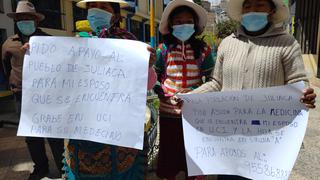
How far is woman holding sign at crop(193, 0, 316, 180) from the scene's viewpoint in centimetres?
203

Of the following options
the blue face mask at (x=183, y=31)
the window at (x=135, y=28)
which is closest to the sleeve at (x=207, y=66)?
the blue face mask at (x=183, y=31)

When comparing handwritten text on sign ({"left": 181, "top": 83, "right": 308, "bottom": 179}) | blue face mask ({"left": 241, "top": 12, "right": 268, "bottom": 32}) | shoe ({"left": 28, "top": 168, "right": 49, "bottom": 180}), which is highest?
blue face mask ({"left": 241, "top": 12, "right": 268, "bottom": 32})

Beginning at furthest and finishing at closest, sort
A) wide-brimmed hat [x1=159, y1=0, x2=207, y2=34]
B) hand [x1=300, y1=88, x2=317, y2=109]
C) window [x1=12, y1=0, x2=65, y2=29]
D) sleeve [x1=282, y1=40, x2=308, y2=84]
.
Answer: window [x1=12, y1=0, x2=65, y2=29] → wide-brimmed hat [x1=159, y1=0, x2=207, y2=34] → sleeve [x1=282, y1=40, x2=308, y2=84] → hand [x1=300, y1=88, x2=317, y2=109]

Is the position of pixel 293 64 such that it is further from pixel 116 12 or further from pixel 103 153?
pixel 103 153

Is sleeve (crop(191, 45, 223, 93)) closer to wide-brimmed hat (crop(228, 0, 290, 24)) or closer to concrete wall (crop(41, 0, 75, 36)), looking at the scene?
wide-brimmed hat (crop(228, 0, 290, 24))

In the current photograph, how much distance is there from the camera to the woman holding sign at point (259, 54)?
203 cm

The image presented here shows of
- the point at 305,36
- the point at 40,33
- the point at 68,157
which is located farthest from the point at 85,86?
the point at 305,36

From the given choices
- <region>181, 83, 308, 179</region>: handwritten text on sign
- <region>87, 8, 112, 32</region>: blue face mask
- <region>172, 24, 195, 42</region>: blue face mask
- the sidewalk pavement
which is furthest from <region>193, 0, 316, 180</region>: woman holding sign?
the sidewalk pavement

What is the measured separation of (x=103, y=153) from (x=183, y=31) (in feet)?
3.53

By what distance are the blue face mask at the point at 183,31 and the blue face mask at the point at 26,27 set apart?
1572 millimetres

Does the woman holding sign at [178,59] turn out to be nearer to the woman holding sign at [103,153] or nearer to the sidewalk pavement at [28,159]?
the woman holding sign at [103,153]

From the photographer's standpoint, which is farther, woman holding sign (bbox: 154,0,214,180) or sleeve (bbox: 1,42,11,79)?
sleeve (bbox: 1,42,11,79)

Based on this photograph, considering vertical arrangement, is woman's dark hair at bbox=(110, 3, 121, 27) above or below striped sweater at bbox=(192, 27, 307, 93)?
above

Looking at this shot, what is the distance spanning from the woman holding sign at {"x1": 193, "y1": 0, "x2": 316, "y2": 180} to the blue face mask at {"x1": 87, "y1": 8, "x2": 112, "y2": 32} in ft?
2.65
